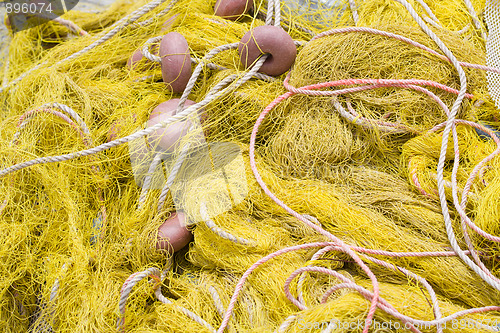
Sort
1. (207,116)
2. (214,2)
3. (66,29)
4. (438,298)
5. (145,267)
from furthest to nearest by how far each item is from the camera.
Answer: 1. (66,29)
2. (214,2)
3. (207,116)
4. (145,267)
5. (438,298)

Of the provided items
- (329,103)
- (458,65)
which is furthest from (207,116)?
(458,65)

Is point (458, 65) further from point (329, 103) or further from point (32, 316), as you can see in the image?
point (32, 316)

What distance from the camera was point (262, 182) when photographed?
1835mm

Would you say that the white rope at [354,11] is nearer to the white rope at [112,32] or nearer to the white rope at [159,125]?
the white rope at [159,125]

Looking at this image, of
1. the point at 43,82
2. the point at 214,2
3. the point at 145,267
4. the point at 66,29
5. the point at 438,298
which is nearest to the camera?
the point at 438,298

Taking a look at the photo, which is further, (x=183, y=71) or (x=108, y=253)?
(x=183, y=71)

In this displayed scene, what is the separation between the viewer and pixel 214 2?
236 cm

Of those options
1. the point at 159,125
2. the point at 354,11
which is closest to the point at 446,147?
the point at 354,11

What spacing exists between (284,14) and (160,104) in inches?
37.6

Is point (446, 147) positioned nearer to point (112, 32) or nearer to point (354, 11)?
point (354, 11)

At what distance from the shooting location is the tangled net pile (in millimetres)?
1640

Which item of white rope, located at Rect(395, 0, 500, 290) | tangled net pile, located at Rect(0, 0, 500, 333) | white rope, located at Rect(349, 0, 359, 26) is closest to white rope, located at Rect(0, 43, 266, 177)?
tangled net pile, located at Rect(0, 0, 500, 333)

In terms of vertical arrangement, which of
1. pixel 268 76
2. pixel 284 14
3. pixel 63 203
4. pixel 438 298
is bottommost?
pixel 438 298

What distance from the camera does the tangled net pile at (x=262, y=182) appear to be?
1.64m
